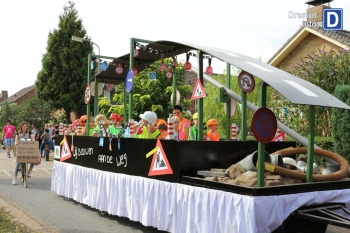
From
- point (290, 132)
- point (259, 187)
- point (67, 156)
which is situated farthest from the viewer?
point (67, 156)

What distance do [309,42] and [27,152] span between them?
17.6m

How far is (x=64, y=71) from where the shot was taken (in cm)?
4159

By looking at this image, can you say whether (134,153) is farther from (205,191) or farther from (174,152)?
(205,191)

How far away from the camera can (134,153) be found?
7.21 meters

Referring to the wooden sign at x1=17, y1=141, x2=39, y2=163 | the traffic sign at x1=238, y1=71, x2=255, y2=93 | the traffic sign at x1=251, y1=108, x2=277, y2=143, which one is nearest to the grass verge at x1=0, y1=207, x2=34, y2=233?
the traffic sign at x1=251, y1=108, x2=277, y2=143

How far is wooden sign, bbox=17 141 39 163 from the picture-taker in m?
12.0

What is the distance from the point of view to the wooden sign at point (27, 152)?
12.0 metres

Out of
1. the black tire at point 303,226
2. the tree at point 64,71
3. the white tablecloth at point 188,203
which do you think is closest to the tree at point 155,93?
the white tablecloth at point 188,203

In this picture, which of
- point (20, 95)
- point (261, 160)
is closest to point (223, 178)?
point (261, 160)

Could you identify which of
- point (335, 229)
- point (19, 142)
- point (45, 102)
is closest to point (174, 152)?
point (335, 229)

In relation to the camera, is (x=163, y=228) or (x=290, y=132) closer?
(x=163, y=228)

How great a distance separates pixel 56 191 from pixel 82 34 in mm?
34561

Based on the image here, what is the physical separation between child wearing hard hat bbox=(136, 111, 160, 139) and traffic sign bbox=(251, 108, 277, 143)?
2881mm

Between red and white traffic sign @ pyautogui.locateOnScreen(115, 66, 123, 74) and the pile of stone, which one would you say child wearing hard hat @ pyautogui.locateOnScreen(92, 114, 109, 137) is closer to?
red and white traffic sign @ pyautogui.locateOnScreen(115, 66, 123, 74)
